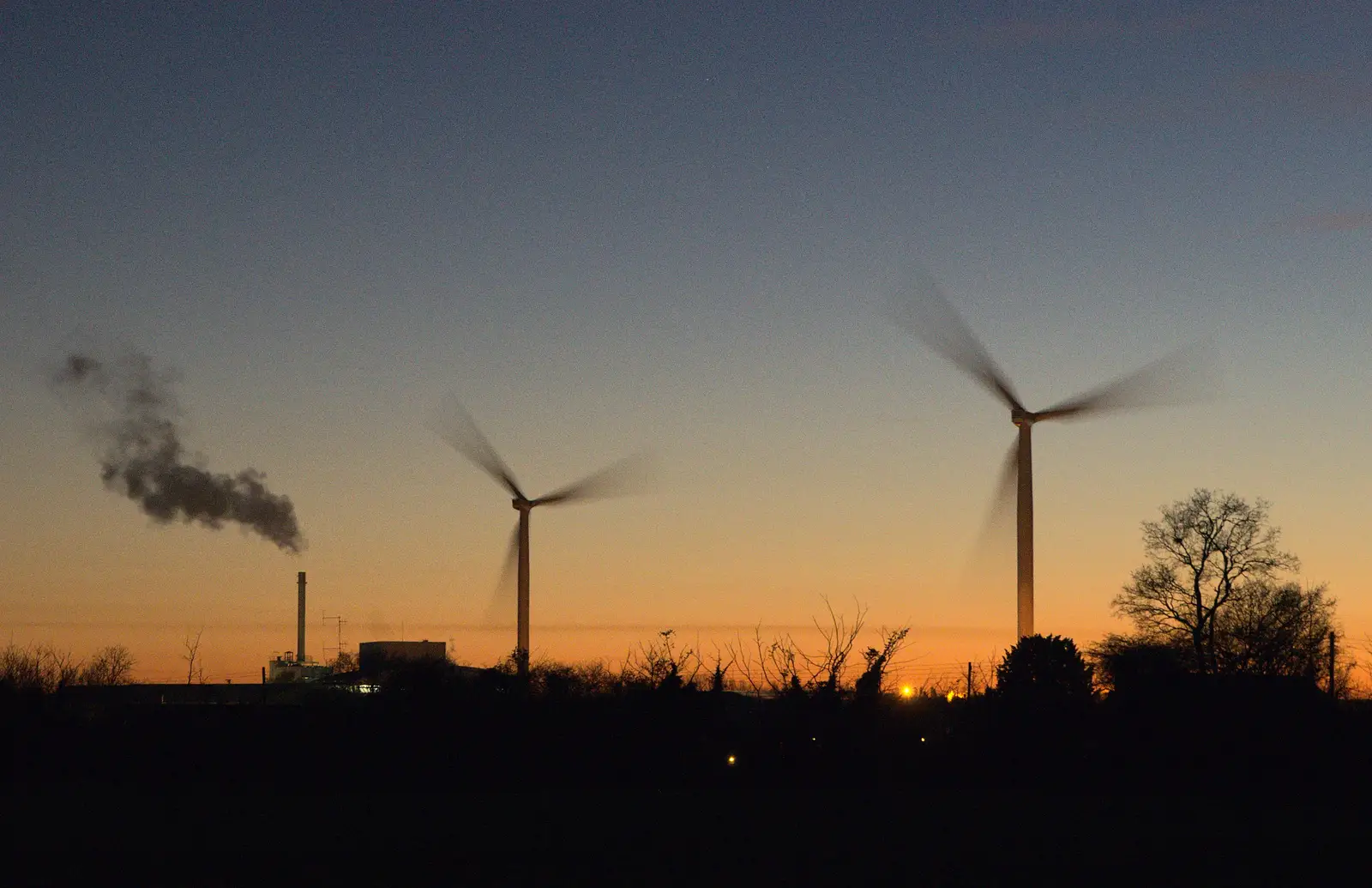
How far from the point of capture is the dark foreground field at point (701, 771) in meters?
29.5

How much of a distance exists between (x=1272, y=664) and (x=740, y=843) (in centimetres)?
4331

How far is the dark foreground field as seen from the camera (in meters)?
29.5

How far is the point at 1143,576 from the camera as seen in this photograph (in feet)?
231

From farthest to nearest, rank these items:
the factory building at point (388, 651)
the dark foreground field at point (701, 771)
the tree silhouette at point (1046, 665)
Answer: the factory building at point (388, 651) → the tree silhouette at point (1046, 665) → the dark foreground field at point (701, 771)

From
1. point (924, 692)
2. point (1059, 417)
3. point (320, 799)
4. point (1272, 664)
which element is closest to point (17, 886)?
point (320, 799)

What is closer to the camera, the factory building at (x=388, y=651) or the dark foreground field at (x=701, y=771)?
the dark foreground field at (x=701, y=771)

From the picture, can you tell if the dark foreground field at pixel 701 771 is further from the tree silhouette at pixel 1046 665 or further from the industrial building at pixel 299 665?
the industrial building at pixel 299 665

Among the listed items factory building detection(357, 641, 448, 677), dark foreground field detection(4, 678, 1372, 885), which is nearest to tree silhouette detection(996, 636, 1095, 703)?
dark foreground field detection(4, 678, 1372, 885)

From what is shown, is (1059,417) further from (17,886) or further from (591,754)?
(17,886)

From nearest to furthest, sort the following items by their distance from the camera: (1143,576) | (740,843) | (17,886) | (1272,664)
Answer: (17,886), (740,843), (1272,664), (1143,576)

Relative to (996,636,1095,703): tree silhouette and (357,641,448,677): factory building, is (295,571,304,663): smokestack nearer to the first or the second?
(357,641,448,677): factory building

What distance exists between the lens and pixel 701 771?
3800 centimetres

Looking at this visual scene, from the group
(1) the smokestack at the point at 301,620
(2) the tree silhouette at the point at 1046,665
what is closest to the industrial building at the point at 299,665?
(1) the smokestack at the point at 301,620

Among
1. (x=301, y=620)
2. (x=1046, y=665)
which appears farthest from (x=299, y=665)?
(x=1046, y=665)
